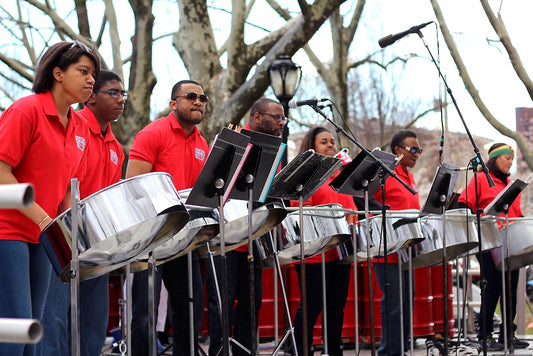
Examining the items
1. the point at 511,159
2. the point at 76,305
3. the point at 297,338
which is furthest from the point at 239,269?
the point at 511,159

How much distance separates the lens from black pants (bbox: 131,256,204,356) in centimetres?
352

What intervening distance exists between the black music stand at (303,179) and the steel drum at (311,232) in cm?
28

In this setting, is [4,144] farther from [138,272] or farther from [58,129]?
[138,272]

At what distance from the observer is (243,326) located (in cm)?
393

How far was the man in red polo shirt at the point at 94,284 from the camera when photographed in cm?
273

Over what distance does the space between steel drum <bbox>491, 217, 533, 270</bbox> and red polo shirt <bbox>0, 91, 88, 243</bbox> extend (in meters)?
3.21

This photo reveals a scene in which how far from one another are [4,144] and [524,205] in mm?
21788

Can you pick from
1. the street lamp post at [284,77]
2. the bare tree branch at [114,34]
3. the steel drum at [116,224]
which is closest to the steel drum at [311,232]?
the steel drum at [116,224]

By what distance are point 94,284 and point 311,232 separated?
117cm

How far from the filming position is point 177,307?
Answer: 353 cm

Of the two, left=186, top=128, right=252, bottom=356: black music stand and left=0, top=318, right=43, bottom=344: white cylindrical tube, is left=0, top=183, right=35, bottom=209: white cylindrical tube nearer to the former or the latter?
left=0, top=318, right=43, bottom=344: white cylindrical tube

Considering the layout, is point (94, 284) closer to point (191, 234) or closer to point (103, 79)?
point (191, 234)

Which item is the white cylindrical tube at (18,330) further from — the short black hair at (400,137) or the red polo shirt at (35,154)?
the short black hair at (400,137)

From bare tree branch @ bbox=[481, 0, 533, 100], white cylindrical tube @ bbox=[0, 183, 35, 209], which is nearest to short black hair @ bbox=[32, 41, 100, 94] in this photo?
white cylindrical tube @ bbox=[0, 183, 35, 209]
